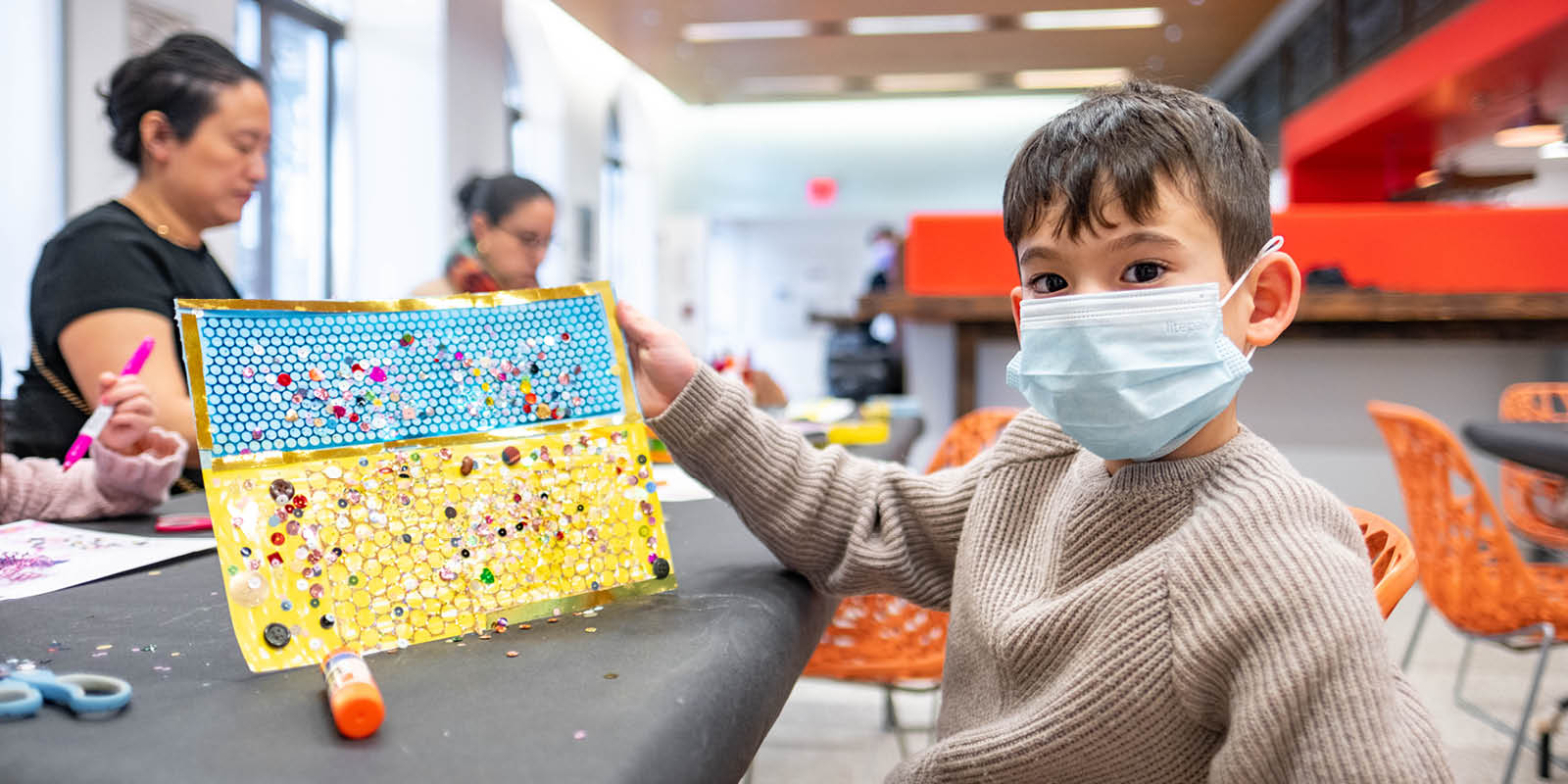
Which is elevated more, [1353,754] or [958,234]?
[958,234]

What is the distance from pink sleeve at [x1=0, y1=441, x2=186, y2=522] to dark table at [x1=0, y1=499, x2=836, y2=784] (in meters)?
0.33

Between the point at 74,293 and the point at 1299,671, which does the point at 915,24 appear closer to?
the point at 74,293

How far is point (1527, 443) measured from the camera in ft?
6.15

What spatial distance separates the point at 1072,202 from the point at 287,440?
0.56 m

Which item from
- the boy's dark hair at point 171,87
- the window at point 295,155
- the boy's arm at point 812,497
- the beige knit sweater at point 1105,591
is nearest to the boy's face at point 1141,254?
the beige knit sweater at point 1105,591

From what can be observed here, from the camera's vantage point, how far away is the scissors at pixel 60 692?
526mm

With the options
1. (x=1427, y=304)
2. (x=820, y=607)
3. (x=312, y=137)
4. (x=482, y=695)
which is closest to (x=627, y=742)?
(x=482, y=695)

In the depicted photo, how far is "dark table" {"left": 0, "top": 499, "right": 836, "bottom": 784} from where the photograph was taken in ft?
1.54

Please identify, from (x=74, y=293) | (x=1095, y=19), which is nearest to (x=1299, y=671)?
(x=74, y=293)

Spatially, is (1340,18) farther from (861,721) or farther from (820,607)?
(820,607)

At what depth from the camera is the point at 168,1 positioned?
356 cm

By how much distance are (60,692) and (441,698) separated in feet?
0.63

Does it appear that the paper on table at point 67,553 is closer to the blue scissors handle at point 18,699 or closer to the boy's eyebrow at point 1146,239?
the blue scissors handle at point 18,699

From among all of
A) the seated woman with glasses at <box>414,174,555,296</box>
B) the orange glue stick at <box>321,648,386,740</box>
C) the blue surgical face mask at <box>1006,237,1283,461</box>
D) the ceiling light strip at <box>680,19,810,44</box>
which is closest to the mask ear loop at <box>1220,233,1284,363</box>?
the blue surgical face mask at <box>1006,237,1283,461</box>
